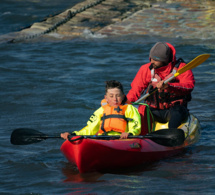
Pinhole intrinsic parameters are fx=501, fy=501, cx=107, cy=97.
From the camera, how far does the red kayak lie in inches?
210

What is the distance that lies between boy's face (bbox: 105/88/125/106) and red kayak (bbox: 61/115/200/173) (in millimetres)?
436

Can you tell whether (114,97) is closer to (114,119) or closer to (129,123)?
(114,119)

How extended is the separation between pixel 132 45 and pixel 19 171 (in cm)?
934

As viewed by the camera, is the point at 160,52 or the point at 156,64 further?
the point at 156,64

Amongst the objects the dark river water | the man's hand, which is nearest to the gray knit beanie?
the man's hand

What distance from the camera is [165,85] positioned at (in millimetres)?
6391

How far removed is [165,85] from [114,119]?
1.06m

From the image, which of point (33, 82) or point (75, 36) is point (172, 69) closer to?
point (33, 82)

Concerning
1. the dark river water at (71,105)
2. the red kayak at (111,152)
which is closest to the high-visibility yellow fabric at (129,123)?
the red kayak at (111,152)

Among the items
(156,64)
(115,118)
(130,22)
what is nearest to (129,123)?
(115,118)

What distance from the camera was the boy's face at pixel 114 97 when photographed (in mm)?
5523

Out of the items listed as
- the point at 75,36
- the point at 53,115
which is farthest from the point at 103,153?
the point at 75,36

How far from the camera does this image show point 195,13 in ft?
56.1

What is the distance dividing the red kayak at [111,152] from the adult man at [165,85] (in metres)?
0.59
